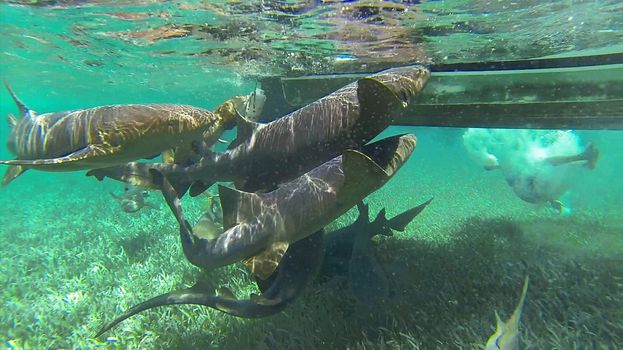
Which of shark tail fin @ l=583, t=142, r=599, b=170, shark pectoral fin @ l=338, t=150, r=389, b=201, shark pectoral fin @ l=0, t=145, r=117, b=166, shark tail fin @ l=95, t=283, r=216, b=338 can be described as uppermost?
shark pectoral fin @ l=338, t=150, r=389, b=201

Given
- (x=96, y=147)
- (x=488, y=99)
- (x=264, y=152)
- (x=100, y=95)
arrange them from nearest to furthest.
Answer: (x=96, y=147), (x=264, y=152), (x=488, y=99), (x=100, y=95)

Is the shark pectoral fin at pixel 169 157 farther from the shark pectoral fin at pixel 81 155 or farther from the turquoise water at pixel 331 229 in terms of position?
the turquoise water at pixel 331 229

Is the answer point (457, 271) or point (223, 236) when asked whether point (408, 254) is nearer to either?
point (457, 271)

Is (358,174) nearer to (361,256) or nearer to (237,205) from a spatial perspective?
(237,205)

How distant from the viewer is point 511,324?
303 cm

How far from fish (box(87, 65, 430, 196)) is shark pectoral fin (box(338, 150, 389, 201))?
36.8 inches

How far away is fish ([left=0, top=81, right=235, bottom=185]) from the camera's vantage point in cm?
411

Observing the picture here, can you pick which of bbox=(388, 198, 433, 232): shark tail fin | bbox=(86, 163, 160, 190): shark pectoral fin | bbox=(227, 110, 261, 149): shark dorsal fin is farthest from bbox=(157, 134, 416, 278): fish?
bbox=(388, 198, 433, 232): shark tail fin

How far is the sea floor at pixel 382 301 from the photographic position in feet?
16.8

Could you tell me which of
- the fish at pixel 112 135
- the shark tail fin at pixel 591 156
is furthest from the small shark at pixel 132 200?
the shark tail fin at pixel 591 156

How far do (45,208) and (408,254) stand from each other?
22087 mm

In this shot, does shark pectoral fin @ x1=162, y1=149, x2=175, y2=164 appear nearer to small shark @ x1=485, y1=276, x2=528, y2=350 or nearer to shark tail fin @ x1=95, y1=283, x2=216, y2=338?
shark tail fin @ x1=95, y1=283, x2=216, y2=338

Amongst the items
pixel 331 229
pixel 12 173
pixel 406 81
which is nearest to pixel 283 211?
pixel 406 81

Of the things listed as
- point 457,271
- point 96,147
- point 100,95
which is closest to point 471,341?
point 457,271
